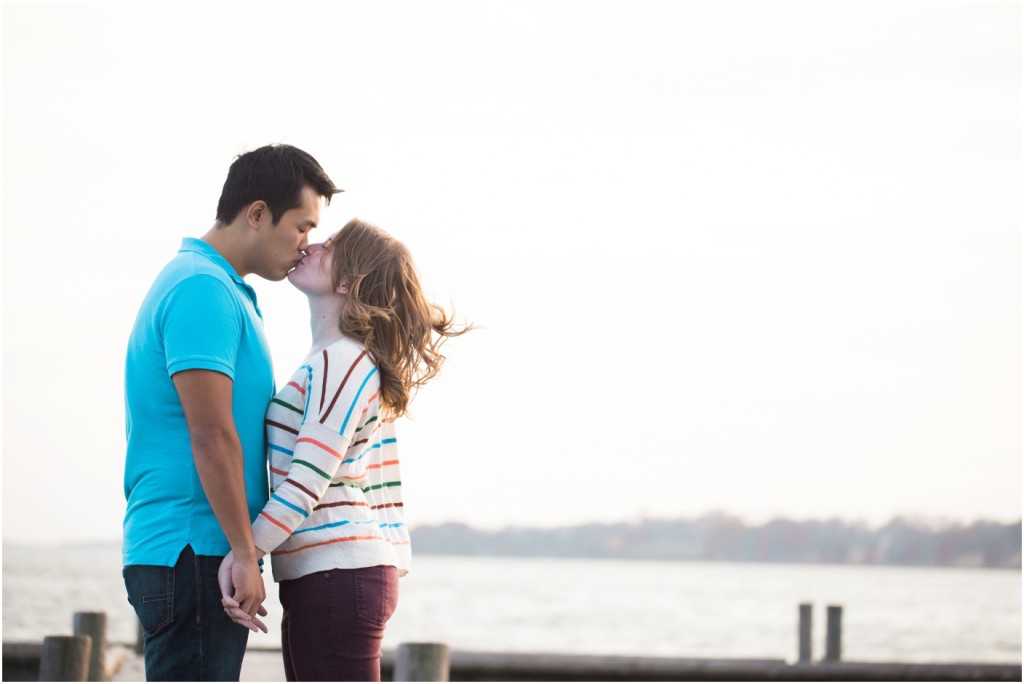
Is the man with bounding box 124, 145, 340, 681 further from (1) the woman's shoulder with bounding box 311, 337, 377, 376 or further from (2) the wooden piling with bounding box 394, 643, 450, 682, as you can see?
(2) the wooden piling with bounding box 394, 643, 450, 682

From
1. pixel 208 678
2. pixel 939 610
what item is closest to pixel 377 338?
pixel 208 678

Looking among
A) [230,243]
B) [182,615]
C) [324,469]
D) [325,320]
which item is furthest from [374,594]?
[230,243]

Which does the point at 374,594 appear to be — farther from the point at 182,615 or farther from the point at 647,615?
the point at 647,615

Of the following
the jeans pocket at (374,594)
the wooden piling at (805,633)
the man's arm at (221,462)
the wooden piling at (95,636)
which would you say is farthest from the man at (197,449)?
the wooden piling at (805,633)

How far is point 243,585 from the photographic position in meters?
2.43

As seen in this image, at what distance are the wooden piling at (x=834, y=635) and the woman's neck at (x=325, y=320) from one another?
24.6 feet

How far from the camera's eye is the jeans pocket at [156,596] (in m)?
2.44

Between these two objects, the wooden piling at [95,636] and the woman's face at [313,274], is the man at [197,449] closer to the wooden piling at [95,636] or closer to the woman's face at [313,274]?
the woman's face at [313,274]

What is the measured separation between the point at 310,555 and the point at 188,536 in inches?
10.4

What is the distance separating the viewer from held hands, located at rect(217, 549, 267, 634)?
7.98ft

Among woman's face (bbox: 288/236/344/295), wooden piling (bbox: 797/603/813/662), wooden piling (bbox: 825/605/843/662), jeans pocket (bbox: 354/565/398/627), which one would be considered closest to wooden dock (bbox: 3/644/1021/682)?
wooden piling (bbox: 825/605/843/662)

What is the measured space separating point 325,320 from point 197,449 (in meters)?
0.48

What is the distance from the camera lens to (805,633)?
999cm

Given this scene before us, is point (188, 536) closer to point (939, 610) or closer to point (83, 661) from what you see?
point (83, 661)
